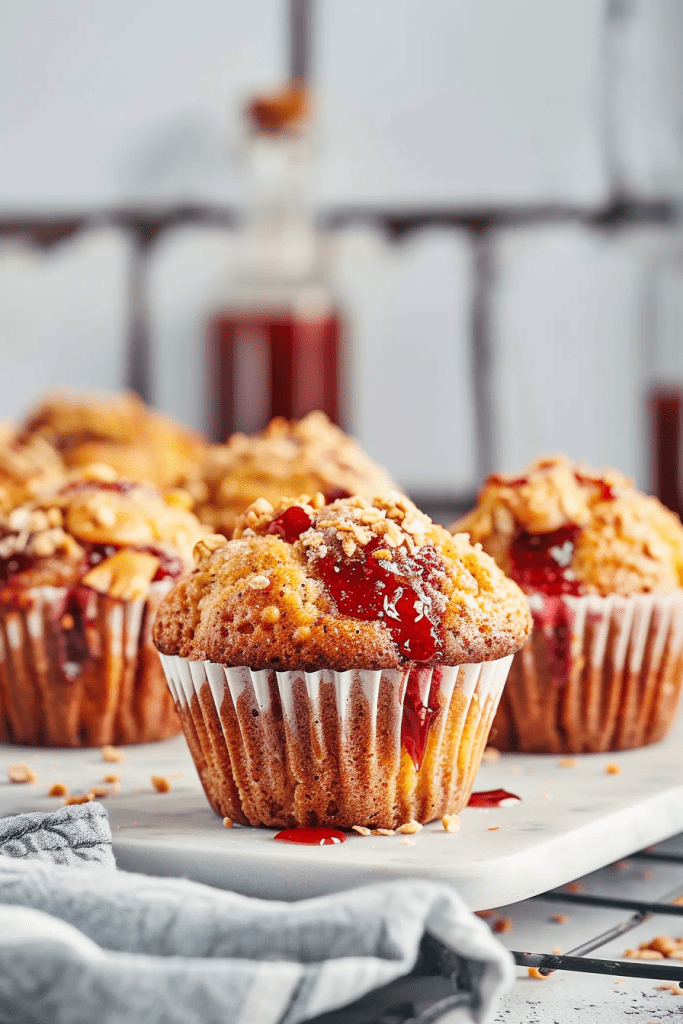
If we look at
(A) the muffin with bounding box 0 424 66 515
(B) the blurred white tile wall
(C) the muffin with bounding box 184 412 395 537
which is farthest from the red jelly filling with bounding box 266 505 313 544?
(B) the blurred white tile wall

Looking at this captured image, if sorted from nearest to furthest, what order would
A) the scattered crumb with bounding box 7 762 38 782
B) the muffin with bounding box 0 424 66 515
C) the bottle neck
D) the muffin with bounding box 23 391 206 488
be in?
1. the scattered crumb with bounding box 7 762 38 782
2. the muffin with bounding box 0 424 66 515
3. the muffin with bounding box 23 391 206 488
4. the bottle neck

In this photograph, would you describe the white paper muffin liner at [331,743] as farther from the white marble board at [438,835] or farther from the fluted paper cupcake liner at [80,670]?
the fluted paper cupcake liner at [80,670]

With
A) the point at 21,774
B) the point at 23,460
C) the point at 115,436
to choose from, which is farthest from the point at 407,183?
the point at 21,774

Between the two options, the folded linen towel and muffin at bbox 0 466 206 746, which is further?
muffin at bbox 0 466 206 746

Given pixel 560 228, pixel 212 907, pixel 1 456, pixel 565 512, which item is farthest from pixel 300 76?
pixel 212 907

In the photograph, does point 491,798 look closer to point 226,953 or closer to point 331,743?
point 331,743

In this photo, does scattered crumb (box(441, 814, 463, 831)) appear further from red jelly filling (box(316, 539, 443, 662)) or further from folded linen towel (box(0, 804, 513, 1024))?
folded linen towel (box(0, 804, 513, 1024))

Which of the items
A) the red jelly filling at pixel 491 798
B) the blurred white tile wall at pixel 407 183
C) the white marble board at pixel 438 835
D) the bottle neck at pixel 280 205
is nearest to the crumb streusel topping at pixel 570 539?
the white marble board at pixel 438 835

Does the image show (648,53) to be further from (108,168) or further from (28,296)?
(28,296)
